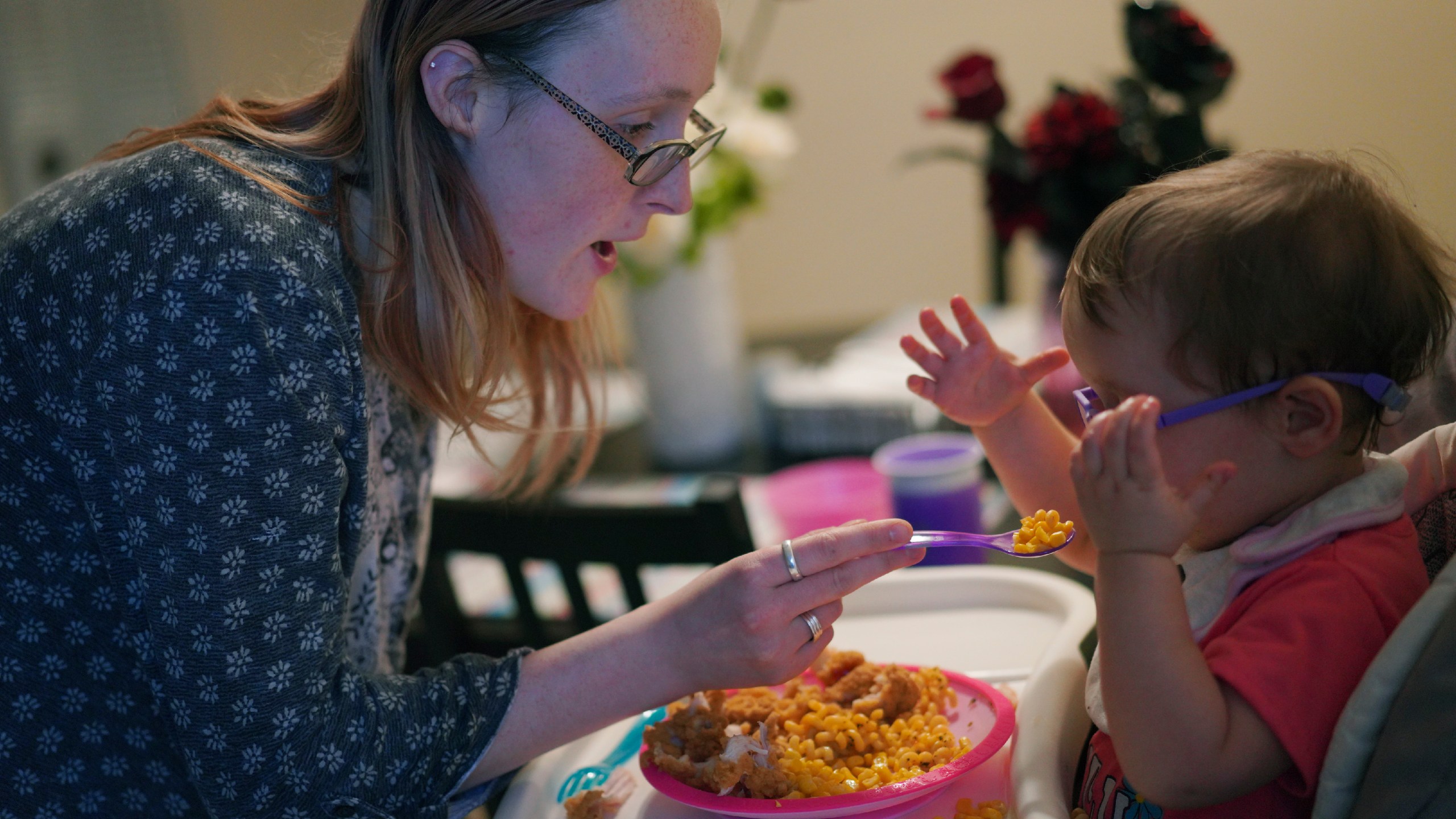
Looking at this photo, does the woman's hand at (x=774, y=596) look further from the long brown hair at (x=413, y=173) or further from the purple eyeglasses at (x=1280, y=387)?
the long brown hair at (x=413, y=173)

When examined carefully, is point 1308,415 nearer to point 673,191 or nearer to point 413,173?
point 673,191

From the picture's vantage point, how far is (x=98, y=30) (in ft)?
11.0

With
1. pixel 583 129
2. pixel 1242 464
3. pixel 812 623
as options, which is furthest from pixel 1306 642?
pixel 583 129

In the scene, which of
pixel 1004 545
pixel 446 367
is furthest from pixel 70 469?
pixel 1004 545

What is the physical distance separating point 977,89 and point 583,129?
0.92m

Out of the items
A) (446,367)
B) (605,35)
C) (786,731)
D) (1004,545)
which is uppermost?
(605,35)

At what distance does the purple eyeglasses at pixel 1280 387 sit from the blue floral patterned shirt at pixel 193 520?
0.56 m

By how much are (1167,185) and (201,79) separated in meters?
3.40

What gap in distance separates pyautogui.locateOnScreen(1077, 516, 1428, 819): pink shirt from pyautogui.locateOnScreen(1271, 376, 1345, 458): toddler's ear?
0.25 ft

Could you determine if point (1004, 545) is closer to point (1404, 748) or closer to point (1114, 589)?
point (1114, 589)

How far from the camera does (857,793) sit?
79 cm

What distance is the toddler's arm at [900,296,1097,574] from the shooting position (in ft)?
3.32

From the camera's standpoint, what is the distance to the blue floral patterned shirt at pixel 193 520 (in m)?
0.80

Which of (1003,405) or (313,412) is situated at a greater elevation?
(313,412)
